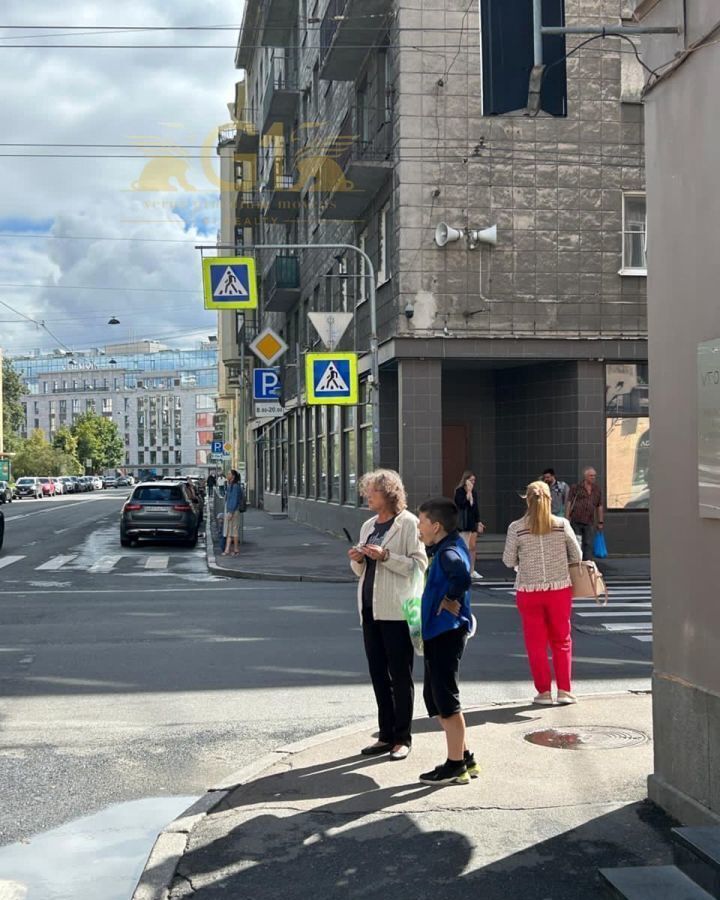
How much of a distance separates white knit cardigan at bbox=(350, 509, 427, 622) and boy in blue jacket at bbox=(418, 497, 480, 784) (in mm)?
367

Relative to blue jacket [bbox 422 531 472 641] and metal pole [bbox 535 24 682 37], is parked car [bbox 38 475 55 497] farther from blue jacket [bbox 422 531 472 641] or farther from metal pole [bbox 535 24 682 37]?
blue jacket [bbox 422 531 472 641]

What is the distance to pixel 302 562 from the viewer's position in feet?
72.5

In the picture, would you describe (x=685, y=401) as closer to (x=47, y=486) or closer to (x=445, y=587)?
(x=445, y=587)

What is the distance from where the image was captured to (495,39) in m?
7.95

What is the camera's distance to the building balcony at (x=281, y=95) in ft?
118

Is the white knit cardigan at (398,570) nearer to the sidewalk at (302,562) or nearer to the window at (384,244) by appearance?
the sidewalk at (302,562)

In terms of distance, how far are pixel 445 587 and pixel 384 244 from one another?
60.0 ft

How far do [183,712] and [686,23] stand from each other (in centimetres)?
590

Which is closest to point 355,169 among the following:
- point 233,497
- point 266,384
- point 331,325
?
point 331,325

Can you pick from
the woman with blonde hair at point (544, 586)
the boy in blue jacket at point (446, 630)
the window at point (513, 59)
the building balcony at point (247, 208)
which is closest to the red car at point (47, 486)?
the building balcony at point (247, 208)

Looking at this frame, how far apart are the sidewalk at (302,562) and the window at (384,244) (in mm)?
5980

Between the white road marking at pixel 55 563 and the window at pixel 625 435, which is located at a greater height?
the window at pixel 625 435

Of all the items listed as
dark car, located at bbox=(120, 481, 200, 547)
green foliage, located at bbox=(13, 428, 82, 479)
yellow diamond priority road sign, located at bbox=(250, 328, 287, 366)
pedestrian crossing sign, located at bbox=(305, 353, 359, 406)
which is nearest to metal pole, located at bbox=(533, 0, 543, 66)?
pedestrian crossing sign, located at bbox=(305, 353, 359, 406)

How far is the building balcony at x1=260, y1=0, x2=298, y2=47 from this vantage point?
3700 cm
